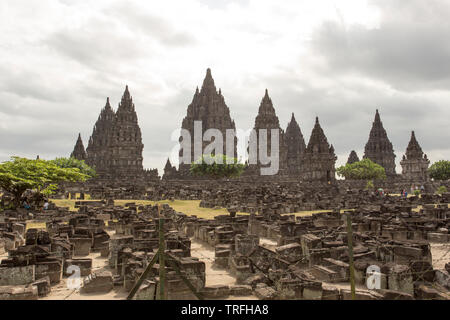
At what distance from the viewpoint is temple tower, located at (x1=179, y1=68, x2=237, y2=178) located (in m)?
73.2

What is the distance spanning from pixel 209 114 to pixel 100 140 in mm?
24132

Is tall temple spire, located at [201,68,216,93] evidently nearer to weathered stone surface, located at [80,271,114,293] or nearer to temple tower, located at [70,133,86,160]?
temple tower, located at [70,133,86,160]

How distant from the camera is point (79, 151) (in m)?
71.4

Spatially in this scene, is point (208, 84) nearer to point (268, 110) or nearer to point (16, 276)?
point (268, 110)

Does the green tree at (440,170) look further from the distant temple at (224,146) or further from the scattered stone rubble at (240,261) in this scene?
the scattered stone rubble at (240,261)

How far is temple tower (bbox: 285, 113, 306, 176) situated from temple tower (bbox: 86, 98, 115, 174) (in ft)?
127

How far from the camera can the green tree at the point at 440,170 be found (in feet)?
195

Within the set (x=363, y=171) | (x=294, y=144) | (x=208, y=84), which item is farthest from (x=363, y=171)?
(x=208, y=84)

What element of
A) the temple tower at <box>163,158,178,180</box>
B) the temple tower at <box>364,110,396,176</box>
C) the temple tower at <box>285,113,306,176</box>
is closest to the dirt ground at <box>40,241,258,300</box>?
the temple tower at <box>163,158,178,180</box>

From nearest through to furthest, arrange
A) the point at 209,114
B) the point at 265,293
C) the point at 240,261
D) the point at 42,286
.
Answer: the point at 265,293
the point at 42,286
the point at 240,261
the point at 209,114

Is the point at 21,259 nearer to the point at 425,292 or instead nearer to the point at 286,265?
the point at 286,265
